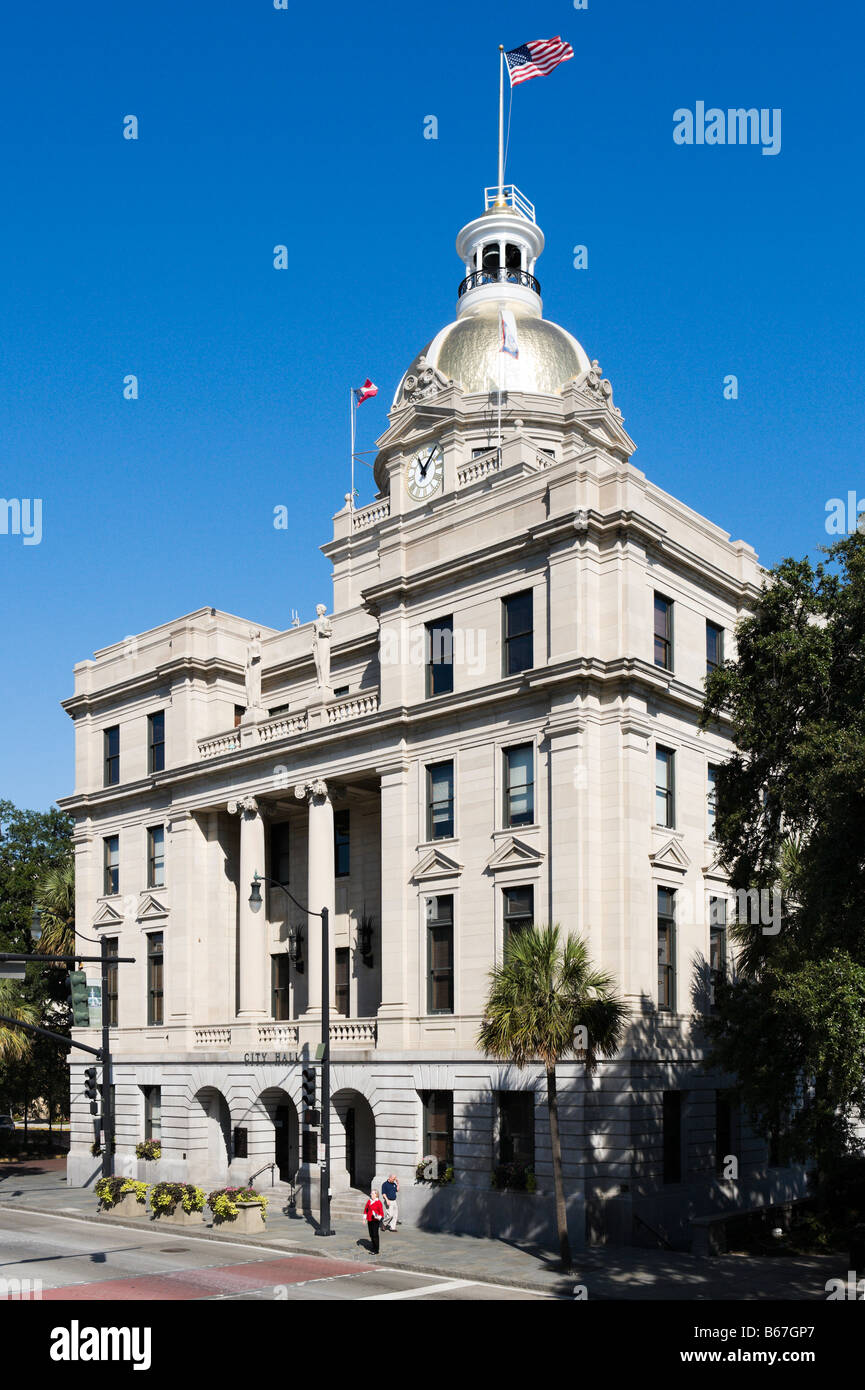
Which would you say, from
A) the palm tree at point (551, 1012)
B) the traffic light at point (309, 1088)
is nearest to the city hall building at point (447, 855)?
the traffic light at point (309, 1088)

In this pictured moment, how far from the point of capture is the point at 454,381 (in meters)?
57.7

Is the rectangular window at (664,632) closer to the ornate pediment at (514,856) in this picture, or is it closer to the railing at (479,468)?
the ornate pediment at (514,856)

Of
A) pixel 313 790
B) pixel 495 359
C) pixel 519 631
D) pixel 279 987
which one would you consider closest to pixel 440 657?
pixel 519 631

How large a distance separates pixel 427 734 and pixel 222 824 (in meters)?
13.1

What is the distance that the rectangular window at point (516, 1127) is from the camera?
114 feet

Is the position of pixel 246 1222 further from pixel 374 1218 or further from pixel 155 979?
pixel 155 979

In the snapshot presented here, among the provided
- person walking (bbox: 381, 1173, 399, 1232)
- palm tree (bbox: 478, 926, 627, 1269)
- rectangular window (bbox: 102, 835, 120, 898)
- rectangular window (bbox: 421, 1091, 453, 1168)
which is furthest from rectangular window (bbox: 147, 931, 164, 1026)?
palm tree (bbox: 478, 926, 627, 1269)

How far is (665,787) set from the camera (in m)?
37.9

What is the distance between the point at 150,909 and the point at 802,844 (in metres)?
27.7

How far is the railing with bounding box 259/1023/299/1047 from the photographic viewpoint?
141 ft

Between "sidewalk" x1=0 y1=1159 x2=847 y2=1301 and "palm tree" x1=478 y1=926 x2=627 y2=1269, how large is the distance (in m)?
1.42

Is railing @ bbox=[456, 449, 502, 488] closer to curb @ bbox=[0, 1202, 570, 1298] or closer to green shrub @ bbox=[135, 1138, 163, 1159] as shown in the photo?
curb @ bbox=[0, 1202, 570, 1298]
